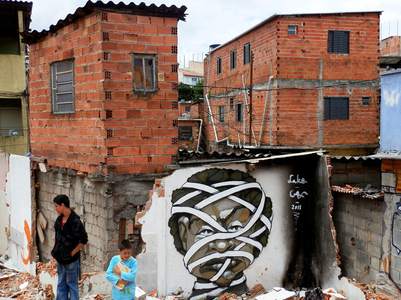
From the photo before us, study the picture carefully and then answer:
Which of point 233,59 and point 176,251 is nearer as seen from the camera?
point 176,251

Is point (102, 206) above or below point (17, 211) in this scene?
above

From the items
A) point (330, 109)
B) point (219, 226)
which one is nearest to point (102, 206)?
point (219, 226)

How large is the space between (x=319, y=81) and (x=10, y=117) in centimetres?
1216

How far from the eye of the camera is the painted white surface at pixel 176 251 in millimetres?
7160

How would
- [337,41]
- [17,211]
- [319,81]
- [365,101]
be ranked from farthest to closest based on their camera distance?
[365,101] → [319,81] → [337,41] → [17,211]

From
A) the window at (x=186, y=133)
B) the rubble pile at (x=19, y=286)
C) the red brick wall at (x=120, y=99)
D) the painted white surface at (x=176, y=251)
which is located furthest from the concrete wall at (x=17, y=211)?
the window at (x=186, y=133)

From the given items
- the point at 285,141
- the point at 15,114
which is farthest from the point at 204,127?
the point at 15,114

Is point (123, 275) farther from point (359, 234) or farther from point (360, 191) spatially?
point (359, 234)

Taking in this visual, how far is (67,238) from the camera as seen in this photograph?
610 cm

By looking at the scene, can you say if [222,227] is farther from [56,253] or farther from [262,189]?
[56,253]

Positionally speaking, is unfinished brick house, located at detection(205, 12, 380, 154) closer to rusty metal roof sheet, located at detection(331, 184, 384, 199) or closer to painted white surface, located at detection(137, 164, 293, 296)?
rusty metal roof sheet, located at detection(331, 184, 384, 199)

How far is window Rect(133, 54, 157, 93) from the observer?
696 cm

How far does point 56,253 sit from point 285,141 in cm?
1342

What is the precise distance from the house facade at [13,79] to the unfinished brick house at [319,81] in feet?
29.3
